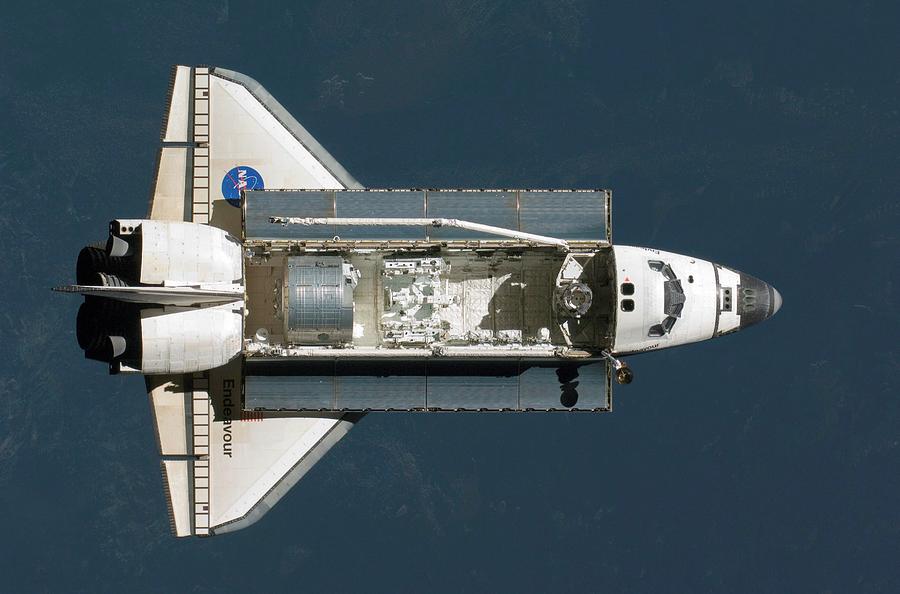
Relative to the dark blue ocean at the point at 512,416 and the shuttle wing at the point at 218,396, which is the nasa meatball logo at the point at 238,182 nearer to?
the shuttle wing at the point at 218,396

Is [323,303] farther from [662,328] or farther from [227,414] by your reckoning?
[662,328]

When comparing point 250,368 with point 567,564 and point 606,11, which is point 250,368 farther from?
point 606,11

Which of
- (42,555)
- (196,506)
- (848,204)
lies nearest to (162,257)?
(196,506)

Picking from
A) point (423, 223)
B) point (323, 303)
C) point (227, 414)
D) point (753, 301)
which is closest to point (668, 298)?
point (753, 301)

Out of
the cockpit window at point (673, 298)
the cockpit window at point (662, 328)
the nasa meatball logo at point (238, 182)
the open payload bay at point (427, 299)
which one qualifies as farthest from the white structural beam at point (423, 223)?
the cockpit window at point (662, 328)

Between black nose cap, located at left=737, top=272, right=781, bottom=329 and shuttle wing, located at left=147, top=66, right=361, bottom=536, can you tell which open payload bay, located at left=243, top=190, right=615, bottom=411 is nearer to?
shuttle wing, located at left=147, top=66, right=361, bottom=536
